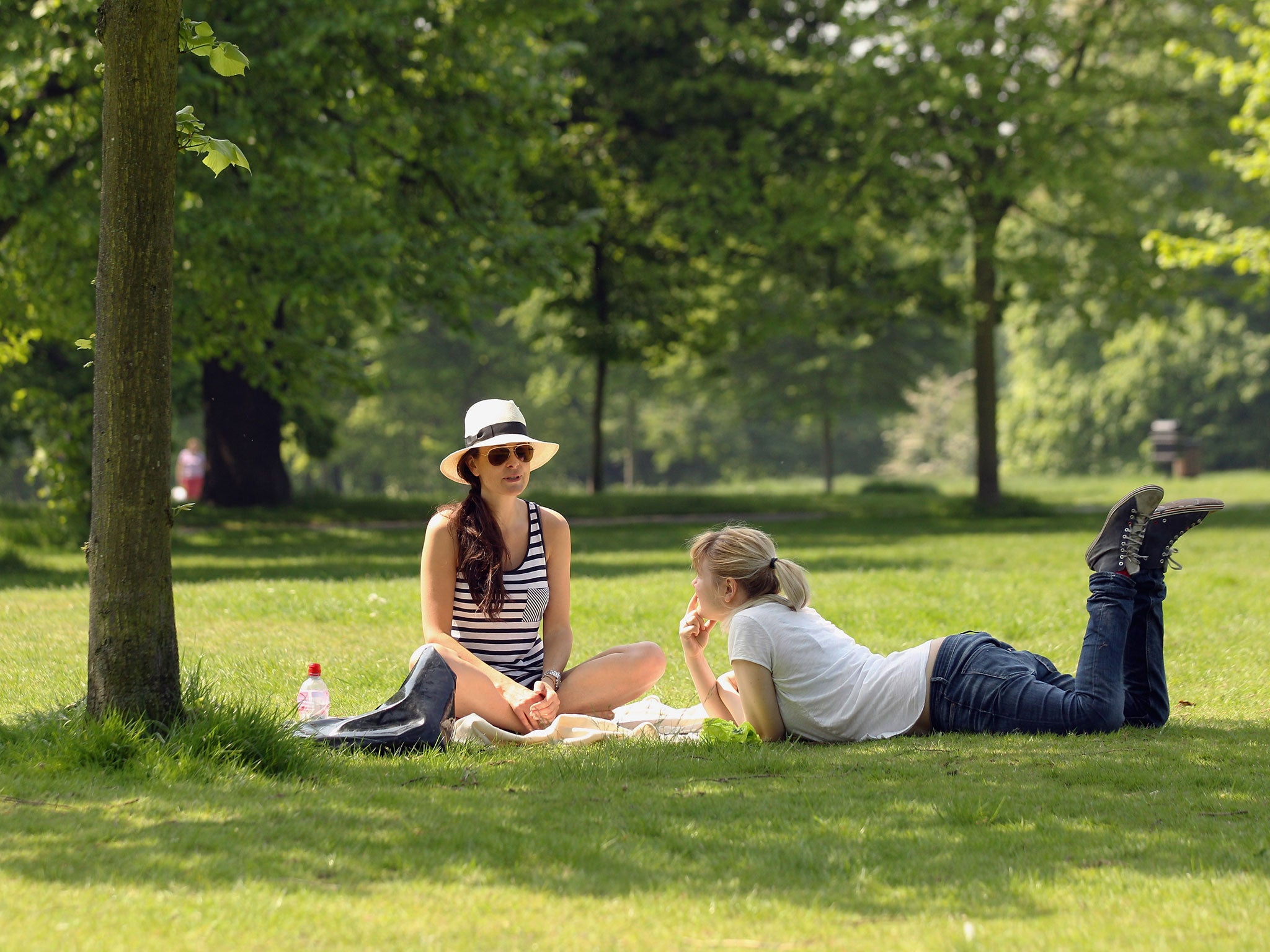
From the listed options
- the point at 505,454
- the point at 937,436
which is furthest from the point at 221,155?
the point at 937,436

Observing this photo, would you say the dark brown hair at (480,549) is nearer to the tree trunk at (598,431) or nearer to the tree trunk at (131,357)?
the tree trunk at (131,357)

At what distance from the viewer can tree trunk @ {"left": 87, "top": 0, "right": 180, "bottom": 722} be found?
18.0 feet

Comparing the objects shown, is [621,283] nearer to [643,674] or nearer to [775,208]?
[775,208]

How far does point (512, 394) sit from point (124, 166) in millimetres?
49595

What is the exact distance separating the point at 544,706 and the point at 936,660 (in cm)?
184

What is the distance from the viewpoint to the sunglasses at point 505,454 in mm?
6473

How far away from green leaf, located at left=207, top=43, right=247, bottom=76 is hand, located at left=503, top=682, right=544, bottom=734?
9.60 ft

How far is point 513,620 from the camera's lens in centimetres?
668

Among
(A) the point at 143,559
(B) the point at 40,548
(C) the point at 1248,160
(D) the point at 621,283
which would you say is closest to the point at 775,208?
(D) the point at 621,283

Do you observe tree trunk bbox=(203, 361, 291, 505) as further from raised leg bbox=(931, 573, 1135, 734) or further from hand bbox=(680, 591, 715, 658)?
raised leg bbox=(931, 573, 1135, 734)

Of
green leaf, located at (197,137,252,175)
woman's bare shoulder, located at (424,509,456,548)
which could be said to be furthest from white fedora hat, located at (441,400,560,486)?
green leaf, located at (197,137,252,175)

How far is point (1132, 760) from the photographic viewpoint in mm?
5578

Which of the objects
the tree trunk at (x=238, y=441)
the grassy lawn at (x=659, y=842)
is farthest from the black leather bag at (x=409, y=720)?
the tree trunk at (x=238, y=441)

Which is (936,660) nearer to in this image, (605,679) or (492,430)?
(605,679)
